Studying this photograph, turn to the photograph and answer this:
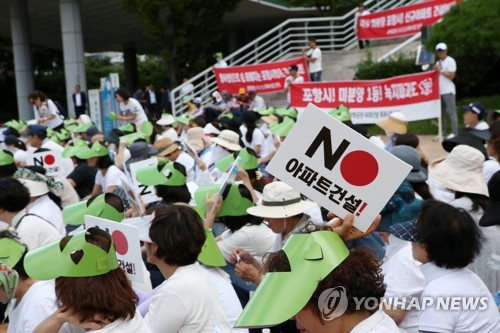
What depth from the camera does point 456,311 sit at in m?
3.51

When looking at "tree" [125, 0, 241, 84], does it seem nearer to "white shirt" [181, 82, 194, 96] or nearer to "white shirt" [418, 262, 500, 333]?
"white shirt" [181, 82, 194, 96]

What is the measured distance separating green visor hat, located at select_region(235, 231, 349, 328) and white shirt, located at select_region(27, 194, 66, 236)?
442cm

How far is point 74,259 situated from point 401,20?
71.5 ft

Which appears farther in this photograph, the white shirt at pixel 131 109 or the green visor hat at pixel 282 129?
the white shirt at pixel 131 109

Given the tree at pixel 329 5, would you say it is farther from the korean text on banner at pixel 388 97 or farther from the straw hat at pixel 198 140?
the straw hat at pixel 198 140

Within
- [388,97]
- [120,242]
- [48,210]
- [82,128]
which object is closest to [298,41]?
[388,97]

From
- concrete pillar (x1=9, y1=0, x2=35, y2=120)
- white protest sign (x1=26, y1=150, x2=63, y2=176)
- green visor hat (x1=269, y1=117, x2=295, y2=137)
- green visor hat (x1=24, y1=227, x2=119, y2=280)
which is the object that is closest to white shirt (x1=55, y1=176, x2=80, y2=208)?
white protest sign (x1=26, y1=150, x2=63, y2=176)

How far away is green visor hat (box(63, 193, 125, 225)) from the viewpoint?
5.77m

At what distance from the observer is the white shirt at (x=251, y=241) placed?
5.39 meters

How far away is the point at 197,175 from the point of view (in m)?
8.96

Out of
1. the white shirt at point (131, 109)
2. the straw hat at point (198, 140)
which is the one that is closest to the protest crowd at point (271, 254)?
the straw hat at point (198, 140)

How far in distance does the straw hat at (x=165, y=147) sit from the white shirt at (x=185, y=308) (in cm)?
522

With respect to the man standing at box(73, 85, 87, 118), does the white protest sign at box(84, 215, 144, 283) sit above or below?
above

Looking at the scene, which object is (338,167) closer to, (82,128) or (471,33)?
(82,128)
